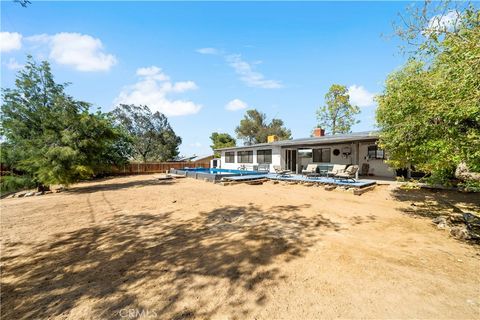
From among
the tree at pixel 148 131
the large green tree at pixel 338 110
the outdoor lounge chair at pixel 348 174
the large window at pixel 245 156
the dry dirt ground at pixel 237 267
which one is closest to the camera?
the dry dirt ground at pixel 237 267

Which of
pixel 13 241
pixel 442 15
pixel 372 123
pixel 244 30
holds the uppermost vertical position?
pixel 244 30

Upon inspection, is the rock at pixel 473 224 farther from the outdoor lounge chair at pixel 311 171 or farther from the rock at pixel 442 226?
the outdoor lounge chair at pixel 311 171

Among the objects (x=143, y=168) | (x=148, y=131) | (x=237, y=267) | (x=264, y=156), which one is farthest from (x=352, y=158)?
(x=148, y=131)

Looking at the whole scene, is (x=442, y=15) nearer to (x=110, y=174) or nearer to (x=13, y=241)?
(x=13, y=241)

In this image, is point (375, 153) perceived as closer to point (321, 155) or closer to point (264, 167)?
point (321, 155)

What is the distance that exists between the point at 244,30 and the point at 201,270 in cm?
1323

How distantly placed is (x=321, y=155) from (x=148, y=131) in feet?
98.3

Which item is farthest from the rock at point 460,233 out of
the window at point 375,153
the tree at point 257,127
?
the tree at point 257,127

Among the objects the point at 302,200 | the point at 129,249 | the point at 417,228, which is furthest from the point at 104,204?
the point at 417,228

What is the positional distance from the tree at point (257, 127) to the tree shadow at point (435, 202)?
34.0m

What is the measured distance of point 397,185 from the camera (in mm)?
11008

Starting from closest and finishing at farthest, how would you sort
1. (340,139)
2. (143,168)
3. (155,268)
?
(155,268), (340,139), (143,168)

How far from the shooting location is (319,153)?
16.8m

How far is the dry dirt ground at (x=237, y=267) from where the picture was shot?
102 inches
